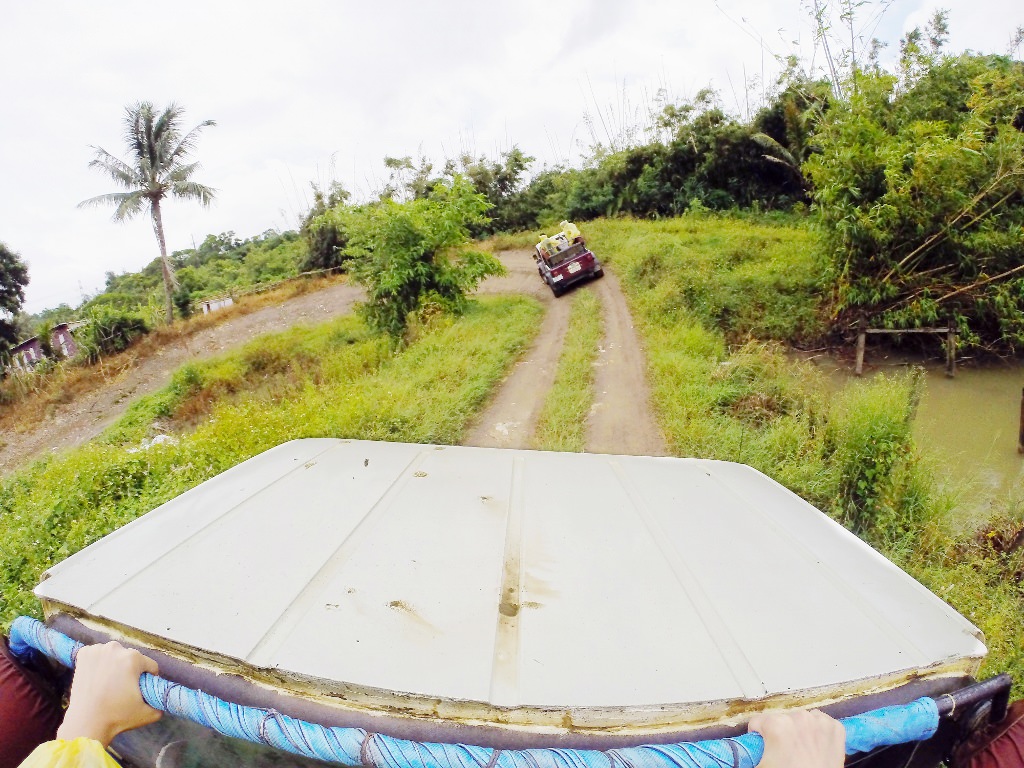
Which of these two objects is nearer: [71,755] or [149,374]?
[71,755]

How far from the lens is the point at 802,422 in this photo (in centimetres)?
590

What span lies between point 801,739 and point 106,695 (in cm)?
137

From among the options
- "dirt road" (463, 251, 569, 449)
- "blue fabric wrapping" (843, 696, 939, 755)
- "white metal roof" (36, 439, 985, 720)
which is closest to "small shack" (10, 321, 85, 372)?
"dirt road" (463, 251, 569, 449)

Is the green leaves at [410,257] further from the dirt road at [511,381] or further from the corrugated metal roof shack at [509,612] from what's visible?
the corrugated metal roof shack at [509,612]

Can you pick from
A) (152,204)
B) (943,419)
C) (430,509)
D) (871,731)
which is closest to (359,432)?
(430,509)

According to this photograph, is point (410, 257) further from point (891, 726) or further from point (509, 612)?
point (891, 726)

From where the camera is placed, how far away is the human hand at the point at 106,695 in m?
0.96

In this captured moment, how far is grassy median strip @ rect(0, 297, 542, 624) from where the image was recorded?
Answer: 434cm

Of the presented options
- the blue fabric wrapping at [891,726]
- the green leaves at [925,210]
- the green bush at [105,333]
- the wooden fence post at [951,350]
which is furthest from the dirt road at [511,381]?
the wooden fence post at [951,350]

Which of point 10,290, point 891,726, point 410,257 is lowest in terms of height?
point 891,726

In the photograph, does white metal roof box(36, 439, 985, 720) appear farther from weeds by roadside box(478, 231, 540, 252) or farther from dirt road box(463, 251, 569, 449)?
weeds by roadside box(478, 231, 540, 252)

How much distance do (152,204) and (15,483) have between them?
1425 cm

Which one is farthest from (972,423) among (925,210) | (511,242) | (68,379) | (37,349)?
(37,349)

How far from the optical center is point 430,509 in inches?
67.2
